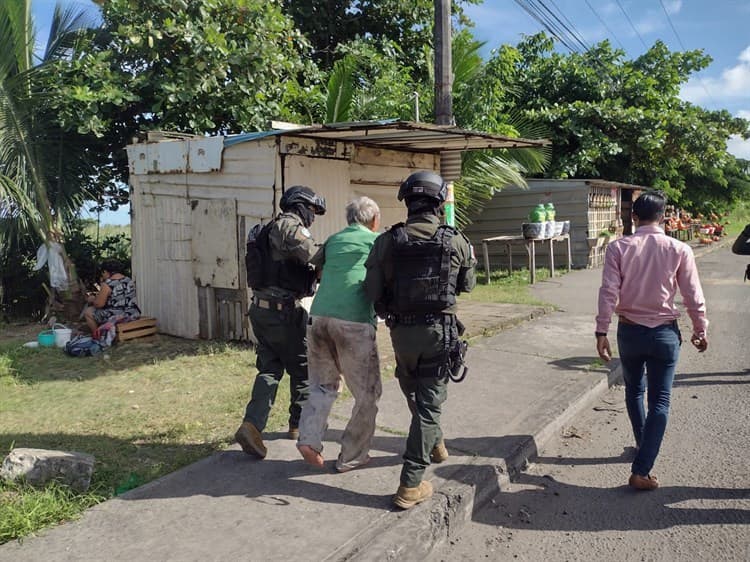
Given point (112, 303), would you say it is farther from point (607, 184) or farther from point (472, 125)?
point (607, 184)

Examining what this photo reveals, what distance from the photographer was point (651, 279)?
371 cm

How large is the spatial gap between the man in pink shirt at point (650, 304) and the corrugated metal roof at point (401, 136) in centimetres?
258

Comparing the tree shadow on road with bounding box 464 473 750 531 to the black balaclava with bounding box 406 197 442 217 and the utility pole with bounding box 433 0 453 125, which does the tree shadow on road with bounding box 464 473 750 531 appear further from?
the utility pole with bounding box 433 0 453 125

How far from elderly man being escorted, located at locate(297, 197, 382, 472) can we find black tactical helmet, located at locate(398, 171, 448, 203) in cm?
32

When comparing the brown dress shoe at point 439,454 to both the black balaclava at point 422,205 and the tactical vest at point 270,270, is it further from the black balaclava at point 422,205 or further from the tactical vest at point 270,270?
the black balaclava at point 422,205

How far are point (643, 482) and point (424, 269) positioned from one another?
6.20 ft

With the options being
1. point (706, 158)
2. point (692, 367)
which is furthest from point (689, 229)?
point (692, 367)

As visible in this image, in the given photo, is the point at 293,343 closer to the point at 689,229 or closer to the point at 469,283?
the point at 469,283

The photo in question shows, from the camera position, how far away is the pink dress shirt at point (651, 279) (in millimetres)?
3691

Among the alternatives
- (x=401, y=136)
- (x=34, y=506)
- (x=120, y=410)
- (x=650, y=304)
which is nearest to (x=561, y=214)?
(x=401, y=136)

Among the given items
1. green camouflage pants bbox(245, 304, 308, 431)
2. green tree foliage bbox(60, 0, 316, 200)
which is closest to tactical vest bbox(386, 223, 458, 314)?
green camouflage pants bbox(245, 304, 308, 431)

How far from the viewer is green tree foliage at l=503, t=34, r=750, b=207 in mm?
16750

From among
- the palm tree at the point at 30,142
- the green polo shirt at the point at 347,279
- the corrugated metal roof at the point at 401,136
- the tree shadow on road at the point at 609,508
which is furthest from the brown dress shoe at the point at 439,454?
the palm tree at the point at 30,142

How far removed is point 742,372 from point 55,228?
29.3ft
